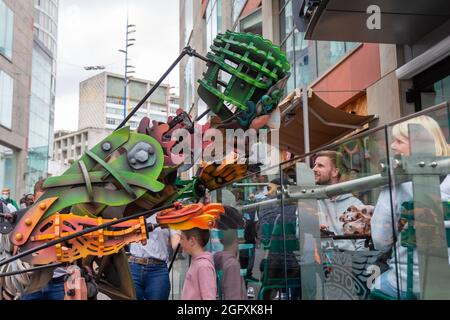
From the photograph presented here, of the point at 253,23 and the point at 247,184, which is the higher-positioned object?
the point at 253,23

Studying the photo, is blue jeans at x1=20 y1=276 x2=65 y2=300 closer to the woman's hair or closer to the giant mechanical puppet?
the giant mechanical puppet

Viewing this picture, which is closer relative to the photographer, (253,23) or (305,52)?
(305,52)

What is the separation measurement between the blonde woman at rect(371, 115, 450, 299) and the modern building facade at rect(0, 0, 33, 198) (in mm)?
23746

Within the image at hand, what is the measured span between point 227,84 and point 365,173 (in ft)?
3.63

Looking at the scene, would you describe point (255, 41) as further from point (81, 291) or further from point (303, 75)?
point (303, 75)

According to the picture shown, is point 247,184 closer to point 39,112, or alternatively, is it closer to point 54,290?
point 54,290

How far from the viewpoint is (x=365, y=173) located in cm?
199

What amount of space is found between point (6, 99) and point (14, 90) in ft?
3.64

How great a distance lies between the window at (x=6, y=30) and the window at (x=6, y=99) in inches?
45.5

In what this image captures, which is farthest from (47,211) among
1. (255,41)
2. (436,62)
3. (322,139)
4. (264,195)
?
(322,139)

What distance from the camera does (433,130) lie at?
1.61 meters

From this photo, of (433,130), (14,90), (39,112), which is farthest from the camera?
(39,112)

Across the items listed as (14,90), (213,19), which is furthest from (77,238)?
(14,90)

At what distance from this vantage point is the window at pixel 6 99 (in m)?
23.1
